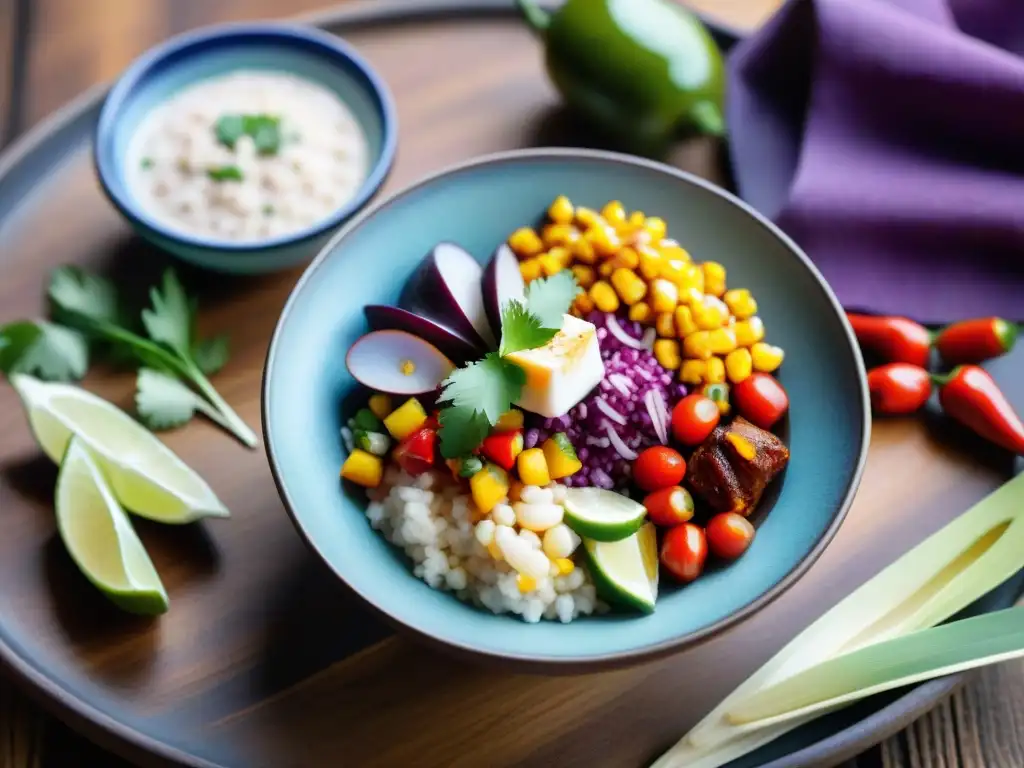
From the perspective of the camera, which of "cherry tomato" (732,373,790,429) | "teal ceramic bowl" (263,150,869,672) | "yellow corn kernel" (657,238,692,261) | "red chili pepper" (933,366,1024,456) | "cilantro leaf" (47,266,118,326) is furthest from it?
"cilantro leaf" (47,266,118,326)

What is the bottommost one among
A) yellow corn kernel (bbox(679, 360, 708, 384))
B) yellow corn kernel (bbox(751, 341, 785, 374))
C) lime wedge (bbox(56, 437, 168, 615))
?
lime wedge (bbox(56, 437, 168, 615))


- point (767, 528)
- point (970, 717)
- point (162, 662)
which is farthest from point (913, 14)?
point (162, 662)

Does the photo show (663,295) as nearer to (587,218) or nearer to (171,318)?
(587,218)

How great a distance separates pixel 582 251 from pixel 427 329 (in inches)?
17.7

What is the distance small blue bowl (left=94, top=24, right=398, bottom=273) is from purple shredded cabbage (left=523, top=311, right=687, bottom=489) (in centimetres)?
90

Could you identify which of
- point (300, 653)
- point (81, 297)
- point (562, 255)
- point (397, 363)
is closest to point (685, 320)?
point (562, 255)

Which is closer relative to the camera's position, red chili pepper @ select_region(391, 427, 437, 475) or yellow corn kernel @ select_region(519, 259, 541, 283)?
red chili pepper @ select_region(391, 427, 437, 475)

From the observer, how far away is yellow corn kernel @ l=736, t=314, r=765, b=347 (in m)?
2.45

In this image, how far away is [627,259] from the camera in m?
2.46

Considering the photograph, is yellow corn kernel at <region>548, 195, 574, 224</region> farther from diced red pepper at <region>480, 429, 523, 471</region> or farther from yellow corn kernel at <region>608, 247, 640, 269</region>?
diced red pepper at <region>480, 429, 523, 471</region>

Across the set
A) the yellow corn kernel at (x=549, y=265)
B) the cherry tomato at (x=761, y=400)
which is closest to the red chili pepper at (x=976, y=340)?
Result: the cherry tomato at (x=761, y=400)

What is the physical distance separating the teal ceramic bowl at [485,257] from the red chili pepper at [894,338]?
400 millimetres

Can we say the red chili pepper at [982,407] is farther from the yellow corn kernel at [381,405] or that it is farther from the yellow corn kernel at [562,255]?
the yellow corn kernel at [381,405]

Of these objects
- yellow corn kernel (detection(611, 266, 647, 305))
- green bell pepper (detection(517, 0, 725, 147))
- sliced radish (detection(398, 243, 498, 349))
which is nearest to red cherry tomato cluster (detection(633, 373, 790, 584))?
yellow corn kernel (detection(611, 266, 647, 305))
